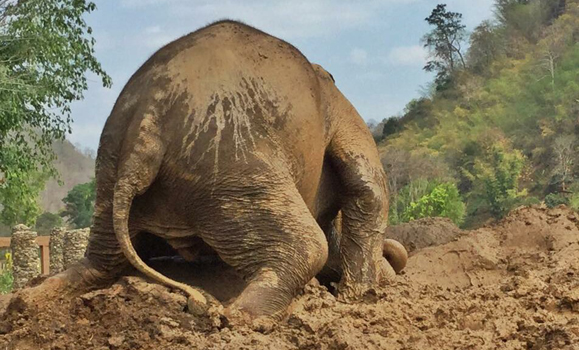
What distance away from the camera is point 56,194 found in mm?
110125

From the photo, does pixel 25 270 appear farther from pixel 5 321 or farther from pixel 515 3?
pixel 515 3

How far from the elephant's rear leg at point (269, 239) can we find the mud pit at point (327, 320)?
15 cm

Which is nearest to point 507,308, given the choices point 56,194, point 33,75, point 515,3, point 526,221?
point 526,221

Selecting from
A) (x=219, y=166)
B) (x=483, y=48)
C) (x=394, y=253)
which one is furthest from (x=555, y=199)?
(x=483, y=48)

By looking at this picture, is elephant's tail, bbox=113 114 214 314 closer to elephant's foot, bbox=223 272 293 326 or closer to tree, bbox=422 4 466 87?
elephant's foot, bbox=223 272 293 326

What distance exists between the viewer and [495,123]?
5466cm

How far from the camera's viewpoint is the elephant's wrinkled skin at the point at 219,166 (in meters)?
3.60

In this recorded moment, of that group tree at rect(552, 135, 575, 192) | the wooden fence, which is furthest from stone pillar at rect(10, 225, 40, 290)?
tree at rect(552, 135, 575, 192)

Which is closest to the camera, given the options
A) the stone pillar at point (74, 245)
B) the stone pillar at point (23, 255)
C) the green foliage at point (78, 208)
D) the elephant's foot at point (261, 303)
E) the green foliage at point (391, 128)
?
the elephant's foot at point (261, 303)

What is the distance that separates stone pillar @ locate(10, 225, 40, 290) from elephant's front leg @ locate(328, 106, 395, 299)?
11.4m

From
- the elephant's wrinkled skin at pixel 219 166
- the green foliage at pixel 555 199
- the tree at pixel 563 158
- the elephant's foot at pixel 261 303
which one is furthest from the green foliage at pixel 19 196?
the tree at pixel 563 158

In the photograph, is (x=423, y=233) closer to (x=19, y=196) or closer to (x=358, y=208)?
(x=358, y=208)

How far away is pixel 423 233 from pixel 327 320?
4.76m

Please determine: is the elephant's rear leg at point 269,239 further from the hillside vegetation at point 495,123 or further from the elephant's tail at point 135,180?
the hillside vegetation at point 495,123
